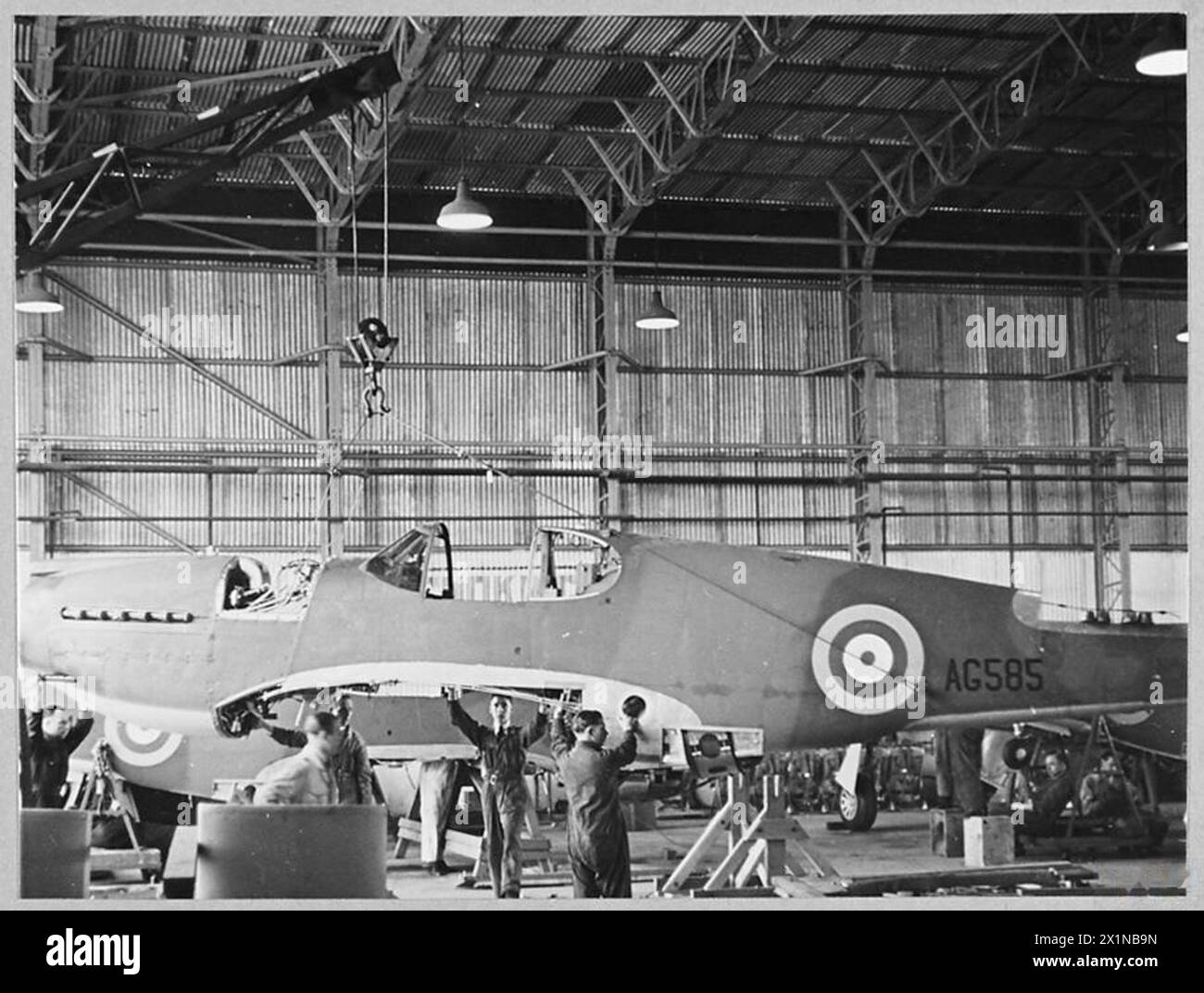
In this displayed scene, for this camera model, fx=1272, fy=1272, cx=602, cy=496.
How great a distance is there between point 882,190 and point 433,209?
11.5 feet

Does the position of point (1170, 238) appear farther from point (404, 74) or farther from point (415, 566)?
point (404, 74)

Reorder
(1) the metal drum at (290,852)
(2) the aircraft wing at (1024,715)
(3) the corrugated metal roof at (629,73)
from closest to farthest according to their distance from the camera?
(1) the metal drum at (290,852) < (2) the aircraft wing at (1024,715) < (3) the corrugated metal roof at (629,73)

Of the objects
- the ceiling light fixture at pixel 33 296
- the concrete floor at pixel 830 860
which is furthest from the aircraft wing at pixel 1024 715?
the ceiling light fixture at pixel 33 296

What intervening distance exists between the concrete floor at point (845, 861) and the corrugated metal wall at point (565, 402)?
201 centimetres

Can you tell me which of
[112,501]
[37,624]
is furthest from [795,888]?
[112,501]

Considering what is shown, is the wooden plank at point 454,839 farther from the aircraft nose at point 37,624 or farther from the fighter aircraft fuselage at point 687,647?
the aircraft nose at point 37,624

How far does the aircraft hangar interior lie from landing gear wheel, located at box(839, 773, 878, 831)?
29 millimetres

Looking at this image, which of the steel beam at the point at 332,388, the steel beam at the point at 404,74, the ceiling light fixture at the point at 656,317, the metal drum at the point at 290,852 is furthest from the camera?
the steel beam at the point at 404,74

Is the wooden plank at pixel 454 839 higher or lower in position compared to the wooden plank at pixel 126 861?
lower

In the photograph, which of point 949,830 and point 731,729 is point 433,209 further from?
point 949,830

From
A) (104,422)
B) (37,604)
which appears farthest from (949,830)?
(104,422)

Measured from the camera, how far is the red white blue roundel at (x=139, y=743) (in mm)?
7738
